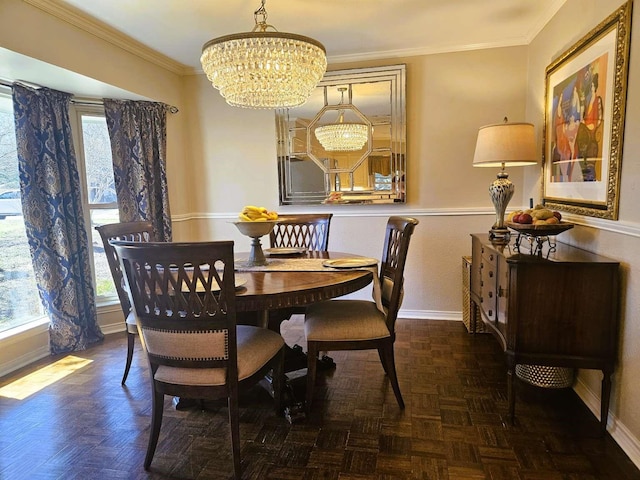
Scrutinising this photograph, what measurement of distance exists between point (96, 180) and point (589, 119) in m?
3.55

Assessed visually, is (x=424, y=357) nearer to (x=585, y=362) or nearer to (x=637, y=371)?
(x=585, y=362)

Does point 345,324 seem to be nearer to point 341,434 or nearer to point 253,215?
point 341,434

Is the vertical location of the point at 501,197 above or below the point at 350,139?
below

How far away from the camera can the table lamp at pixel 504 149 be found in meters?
2.58

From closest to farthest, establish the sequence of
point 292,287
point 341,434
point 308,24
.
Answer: point 292,287
point 341,434
point 308,24

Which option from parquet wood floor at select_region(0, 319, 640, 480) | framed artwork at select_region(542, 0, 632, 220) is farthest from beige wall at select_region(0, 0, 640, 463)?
parquet wood floor at select_region(0, 319, 640, 480)

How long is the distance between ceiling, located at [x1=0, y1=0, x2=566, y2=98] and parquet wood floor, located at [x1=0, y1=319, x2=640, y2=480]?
2.04 m

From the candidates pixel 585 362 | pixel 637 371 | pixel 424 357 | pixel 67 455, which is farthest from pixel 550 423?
pixel 67 455

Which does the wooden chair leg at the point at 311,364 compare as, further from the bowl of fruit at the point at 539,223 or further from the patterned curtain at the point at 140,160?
the patterned curtain at the point at 140,160

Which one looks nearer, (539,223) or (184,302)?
(184,302)

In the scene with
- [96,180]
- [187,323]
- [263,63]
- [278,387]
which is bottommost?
[278,387]

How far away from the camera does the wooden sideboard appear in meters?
1.86

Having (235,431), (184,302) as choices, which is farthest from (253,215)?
(235,431)

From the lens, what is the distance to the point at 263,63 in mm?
2047
